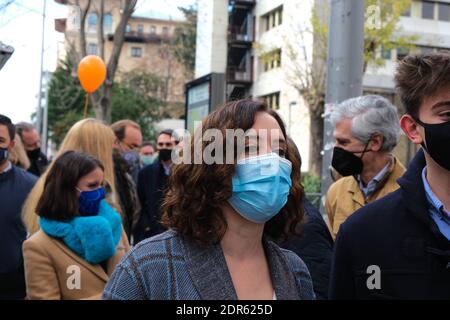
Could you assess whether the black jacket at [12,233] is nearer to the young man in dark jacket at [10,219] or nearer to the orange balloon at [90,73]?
the young man in dark jacket at [10,219]

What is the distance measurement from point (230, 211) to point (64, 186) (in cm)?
171

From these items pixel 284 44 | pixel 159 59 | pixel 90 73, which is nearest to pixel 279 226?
pixel 90 73

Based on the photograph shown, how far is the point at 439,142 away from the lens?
208 cm

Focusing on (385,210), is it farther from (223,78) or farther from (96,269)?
(223,78)

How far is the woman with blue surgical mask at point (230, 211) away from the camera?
1907 mm

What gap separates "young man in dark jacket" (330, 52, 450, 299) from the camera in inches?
81.2

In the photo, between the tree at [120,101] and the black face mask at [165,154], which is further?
the tree at [120,101]

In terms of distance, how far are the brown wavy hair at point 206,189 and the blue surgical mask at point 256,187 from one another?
3 cm

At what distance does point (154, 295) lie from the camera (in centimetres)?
182

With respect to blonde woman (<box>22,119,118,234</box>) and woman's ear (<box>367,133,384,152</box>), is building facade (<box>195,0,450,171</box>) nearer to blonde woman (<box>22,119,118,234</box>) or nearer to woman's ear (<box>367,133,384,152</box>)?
blonde woman (<box>22,119,118,234</box>)

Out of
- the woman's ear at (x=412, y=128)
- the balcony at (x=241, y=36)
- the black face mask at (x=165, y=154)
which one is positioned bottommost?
the black face mask at (x=165, y=154)

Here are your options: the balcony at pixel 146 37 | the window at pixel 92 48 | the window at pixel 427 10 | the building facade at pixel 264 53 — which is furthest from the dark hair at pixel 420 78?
the balcony at pixel 146 37
